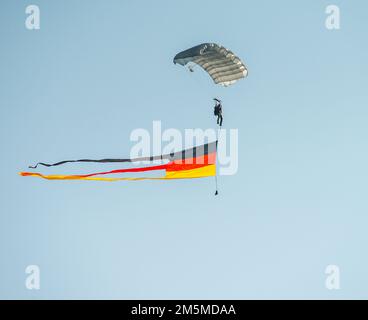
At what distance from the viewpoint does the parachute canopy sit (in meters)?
29.8

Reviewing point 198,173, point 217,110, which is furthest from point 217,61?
point 198,173

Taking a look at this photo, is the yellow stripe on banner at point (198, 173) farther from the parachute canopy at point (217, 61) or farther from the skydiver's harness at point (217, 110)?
the parachute canopy at point (217, 61)

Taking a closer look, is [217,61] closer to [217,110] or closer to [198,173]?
[217,110]

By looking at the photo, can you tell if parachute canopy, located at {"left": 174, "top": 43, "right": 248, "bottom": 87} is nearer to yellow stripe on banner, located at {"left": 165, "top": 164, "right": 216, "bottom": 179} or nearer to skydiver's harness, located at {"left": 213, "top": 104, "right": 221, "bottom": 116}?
skydiver's harness, located at {"left": 213, "top": 104, "right": 221, "bottom": 116}

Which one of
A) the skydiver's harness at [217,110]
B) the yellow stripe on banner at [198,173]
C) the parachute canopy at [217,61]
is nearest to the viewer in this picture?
the parachute canopy at [217,61]

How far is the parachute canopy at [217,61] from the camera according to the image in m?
29.8

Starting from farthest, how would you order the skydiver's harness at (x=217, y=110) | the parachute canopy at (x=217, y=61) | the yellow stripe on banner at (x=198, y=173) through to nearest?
the yellow stripe on banner at (x=198, y=173) → the skydiver's harness at (x=217, y=110) → the parachute canopy at (x=217, y=61)

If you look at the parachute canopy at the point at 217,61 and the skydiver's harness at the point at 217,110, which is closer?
the parachute canopy at the point at 217,61

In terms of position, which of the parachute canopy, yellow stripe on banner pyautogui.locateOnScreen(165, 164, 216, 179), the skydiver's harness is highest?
the parachute canopy

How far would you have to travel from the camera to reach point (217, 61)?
31078 millimetres
